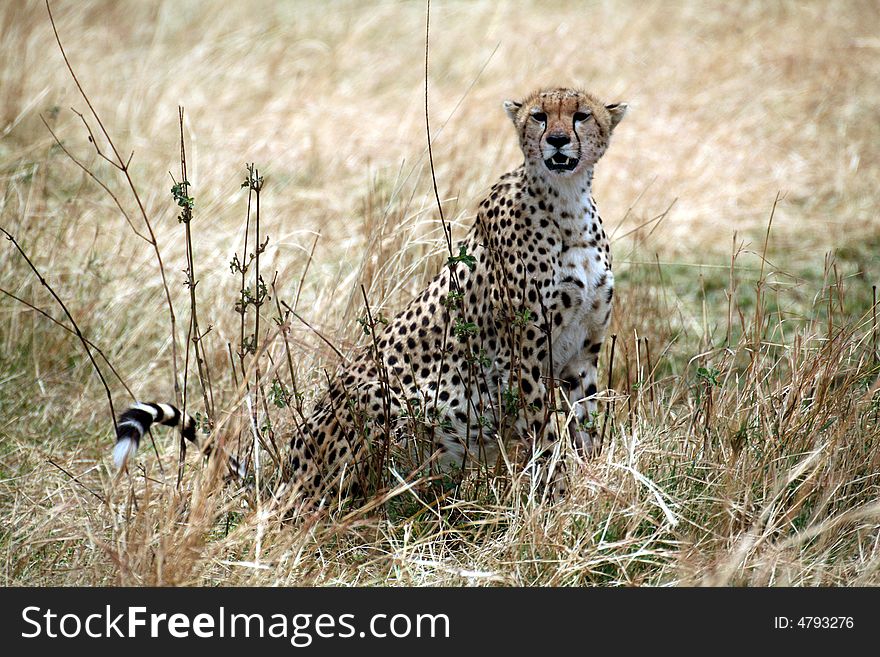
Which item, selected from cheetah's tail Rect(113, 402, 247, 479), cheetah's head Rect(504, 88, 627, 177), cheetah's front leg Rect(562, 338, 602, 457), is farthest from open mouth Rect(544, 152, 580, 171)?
cheetah's tail Rect(113, 402, 247, 479)

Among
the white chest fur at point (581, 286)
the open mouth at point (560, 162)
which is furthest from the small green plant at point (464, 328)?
the open mouth at point (560, 162)

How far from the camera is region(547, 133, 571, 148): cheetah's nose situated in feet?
10.4

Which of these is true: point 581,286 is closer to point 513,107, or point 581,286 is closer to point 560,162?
A: point 560,162

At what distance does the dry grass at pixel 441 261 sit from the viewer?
2.93 metres

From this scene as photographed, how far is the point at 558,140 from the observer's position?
10.4 feet

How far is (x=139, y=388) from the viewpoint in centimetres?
Answer: 421

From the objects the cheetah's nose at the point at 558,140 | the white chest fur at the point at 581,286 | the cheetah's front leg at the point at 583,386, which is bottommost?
the cheetah's front leg at the point at 583,386

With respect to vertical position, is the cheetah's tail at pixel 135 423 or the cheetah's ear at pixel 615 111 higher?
the cheetah's ear at pixel 615 111

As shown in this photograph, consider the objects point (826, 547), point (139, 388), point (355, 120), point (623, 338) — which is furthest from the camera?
point (355, 120)

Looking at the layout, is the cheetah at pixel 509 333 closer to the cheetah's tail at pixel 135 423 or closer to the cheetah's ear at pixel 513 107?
the cheetah's ear at pixel 513 107

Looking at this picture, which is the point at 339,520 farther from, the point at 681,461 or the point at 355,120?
the point at 355,120

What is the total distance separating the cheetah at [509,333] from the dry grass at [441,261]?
0.52 feet

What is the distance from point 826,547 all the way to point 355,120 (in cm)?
451

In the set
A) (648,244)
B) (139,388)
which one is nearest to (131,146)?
(139,388)
